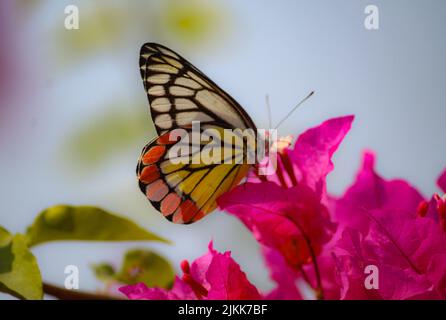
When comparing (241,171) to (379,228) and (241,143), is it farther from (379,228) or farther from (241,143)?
(379,228)

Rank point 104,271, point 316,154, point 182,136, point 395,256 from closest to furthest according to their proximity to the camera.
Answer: point 395,256 → point 316,154 → point 182,136 → point 104,271

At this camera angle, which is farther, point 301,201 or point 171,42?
point 171,42

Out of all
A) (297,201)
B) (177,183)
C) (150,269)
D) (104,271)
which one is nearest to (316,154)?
(297,201)

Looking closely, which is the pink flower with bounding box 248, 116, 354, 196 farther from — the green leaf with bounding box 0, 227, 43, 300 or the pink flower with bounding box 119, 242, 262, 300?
the green leaf with bounding box 0, 227, 43, 300

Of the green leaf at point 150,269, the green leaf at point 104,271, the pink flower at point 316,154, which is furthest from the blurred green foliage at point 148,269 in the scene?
the pink flower at point 316,154

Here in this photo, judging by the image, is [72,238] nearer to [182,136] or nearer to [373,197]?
[182,136]

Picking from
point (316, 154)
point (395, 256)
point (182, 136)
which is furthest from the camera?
point (182, 136)
